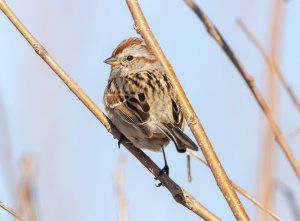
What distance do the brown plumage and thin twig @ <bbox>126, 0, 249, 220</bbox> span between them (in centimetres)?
52

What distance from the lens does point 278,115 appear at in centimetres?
149

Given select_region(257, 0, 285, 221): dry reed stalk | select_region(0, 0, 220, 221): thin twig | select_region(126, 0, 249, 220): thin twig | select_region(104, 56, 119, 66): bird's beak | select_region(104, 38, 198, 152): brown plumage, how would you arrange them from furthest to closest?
select_region(104, 56, 119, 66): bird's beak
select_region(104, 38, 198, 152): brown plumage
select_region(0, 0, 220, 221): thin twig
select_region(126, 0, 249, 220): thin twig
select_region(257, 0, 285, 221): dry reed stalk

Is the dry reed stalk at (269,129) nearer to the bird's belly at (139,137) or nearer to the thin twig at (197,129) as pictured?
the thin twig at (197,129)

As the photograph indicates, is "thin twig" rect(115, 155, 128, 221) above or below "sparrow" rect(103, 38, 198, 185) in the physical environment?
below

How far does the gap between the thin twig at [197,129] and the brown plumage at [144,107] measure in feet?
1.72

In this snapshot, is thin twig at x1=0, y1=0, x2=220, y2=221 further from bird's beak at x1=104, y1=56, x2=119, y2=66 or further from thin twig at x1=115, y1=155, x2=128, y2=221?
bird's beak at x1=104, y1=56, x2=119, y2=66

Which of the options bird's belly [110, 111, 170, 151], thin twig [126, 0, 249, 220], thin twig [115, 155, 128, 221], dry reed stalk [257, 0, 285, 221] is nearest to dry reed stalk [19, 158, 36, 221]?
thin twig [115, 155, 128, 221]

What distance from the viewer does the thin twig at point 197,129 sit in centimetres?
159

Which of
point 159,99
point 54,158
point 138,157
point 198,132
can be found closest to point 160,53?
point 198,132

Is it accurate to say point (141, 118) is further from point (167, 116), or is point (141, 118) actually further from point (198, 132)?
point (198, 132)

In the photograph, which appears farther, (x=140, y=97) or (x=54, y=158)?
(x=140, y=97)

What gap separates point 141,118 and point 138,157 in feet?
1.68

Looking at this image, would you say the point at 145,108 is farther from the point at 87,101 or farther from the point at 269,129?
the point at 269,129

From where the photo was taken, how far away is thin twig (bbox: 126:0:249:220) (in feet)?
5.22
